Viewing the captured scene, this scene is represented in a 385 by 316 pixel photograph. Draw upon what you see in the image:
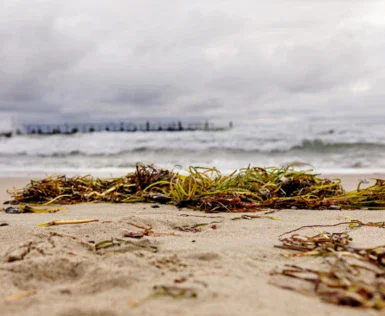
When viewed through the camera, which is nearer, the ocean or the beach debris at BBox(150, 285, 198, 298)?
the beach debris at BBox(150, 285, 198, 298)

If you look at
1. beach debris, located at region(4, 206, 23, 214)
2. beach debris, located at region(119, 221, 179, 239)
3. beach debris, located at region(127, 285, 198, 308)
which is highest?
beach debris, located at region(127, 285, 198, 308)

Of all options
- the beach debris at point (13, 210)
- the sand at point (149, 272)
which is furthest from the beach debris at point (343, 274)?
the beach debris at point (13, 210)

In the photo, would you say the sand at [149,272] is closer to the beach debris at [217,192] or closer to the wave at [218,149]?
the beach debris at [217,192]

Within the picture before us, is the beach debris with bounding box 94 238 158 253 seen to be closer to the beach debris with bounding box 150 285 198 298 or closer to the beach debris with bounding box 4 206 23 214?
the beach debris with bounding box 150 285 198 298

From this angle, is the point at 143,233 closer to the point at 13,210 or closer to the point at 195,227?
the point at 195,227

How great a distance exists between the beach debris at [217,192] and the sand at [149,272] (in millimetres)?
819

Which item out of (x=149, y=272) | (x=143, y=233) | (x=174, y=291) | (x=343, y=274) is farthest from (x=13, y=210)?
(x=343, y=274)

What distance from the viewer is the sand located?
117cm

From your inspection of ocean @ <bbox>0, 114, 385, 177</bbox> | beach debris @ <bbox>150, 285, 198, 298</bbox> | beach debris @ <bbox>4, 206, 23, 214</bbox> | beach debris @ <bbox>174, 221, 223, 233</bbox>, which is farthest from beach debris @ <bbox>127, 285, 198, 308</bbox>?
ocean @ <bbox>0, 114, 385, 177</bbox>

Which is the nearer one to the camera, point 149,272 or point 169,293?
point 169,293

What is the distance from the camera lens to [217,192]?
3.31 meters

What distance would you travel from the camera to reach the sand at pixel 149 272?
1167 millimetres

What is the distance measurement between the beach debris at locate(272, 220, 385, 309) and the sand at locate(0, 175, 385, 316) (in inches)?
2.3

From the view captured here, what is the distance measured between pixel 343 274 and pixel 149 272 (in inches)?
27.1
